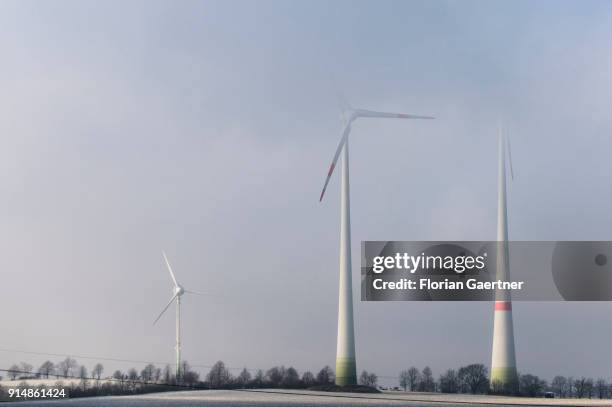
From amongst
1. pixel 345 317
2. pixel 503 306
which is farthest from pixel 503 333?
pixel 345 317

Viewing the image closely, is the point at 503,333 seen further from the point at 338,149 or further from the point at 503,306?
the point at 338,149

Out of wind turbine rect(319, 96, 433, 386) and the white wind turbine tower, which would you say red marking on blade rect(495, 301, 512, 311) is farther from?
Answer: wind turbine rect(319, 96, 433, 386)

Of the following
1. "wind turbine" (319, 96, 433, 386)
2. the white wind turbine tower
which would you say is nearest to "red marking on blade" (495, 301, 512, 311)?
the white wind turbine tower

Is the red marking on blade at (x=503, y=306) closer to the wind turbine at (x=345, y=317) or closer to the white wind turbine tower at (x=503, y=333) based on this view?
the white wind turbine tower at (x=503, y=333)

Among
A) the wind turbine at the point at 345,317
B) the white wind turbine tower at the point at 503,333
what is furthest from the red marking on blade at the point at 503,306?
the wind turbine at the point at 345,317

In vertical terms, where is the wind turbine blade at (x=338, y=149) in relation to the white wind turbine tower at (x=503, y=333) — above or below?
above

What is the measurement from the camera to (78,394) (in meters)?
104

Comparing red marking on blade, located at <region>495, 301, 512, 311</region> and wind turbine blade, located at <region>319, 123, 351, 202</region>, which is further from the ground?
wind turbine blade, located at <region>319, 123, 351, 202</region>

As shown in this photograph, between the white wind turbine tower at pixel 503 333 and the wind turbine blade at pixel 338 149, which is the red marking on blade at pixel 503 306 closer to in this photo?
the white wind turbine tower at pixel 503 333

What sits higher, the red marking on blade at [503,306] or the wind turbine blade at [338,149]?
the wind turbine blade at [338,149]

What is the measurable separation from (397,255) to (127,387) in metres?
41.2

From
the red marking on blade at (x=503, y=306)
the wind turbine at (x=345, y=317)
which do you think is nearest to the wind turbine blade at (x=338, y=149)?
the wind turbine at (x=345, y=317)

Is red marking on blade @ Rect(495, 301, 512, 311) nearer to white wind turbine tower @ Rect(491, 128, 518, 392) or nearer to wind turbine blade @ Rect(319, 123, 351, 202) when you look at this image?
white wind turbine tower @ Rect(491, 128, 518, 392)

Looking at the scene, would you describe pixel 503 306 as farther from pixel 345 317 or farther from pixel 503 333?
pixel 345 317
